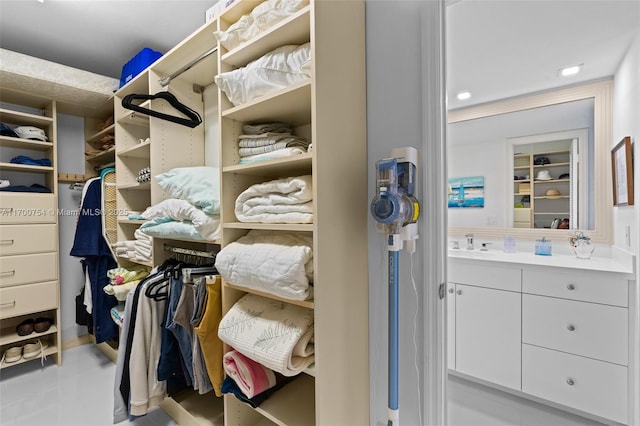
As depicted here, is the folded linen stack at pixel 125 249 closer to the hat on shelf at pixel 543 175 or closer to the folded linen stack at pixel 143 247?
the folded linen stack at pixel 143 247

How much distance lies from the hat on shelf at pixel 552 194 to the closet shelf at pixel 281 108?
82.3 inches

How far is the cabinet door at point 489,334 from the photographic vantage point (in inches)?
80.4

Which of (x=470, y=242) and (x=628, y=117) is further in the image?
(x=470, y=242)

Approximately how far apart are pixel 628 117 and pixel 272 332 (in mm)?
2316

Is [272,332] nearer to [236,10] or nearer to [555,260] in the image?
[236,10]

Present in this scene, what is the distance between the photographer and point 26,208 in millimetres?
2293

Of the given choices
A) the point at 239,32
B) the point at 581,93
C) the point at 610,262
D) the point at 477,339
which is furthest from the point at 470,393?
the point at 239,32

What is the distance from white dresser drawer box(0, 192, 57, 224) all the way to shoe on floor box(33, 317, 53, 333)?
2.80ft

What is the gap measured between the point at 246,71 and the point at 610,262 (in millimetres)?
2513

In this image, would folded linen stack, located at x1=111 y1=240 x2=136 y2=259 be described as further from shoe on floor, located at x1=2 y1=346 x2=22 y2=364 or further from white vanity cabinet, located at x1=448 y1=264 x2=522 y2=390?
white vanity cabinet, located at x1=448 y1=264 x2=522 y2=390

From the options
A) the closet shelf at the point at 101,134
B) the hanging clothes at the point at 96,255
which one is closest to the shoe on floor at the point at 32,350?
the hanging clothes at the point at 96,255

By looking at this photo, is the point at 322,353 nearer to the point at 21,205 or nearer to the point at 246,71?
the point at 246,71

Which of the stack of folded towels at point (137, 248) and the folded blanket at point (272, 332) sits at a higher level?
the stack of folded towels at point (137, 248)

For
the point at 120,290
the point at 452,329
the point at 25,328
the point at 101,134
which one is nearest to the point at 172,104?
the point at 120,290
